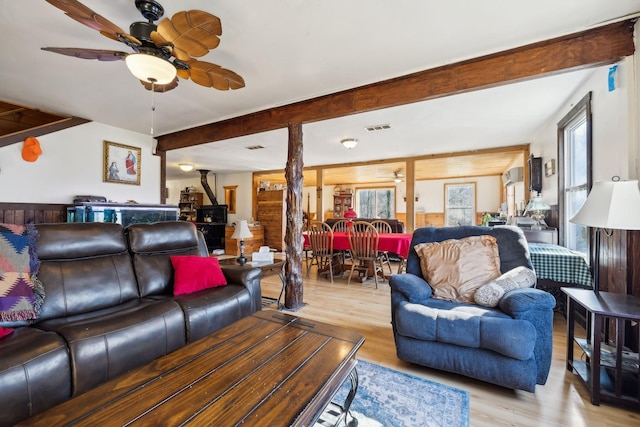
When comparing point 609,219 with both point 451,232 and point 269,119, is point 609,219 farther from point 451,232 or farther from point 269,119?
point 269,119

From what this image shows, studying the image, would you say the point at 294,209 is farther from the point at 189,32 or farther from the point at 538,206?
the point at 538,206

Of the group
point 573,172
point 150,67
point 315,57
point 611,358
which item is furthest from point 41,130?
point 573,172

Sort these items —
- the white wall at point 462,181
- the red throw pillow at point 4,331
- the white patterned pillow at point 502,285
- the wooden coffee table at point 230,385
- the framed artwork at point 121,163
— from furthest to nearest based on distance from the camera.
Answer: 1. the white wall at point 462,181
2. the framed artwork at point 121,163
3. the white patterned pillow at point 502,285
4. the red throw pillow at point 4,331
5. the wooden coffee table at point 230,385

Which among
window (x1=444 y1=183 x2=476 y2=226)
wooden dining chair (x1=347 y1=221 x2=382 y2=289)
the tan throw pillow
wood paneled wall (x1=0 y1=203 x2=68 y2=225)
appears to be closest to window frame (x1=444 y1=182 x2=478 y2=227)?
window (x1=444 y1=183 x2=476 y2=226)

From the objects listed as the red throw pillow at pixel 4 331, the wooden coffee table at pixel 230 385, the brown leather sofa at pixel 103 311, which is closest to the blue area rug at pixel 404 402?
the wooden coffee table at pixel 230 385

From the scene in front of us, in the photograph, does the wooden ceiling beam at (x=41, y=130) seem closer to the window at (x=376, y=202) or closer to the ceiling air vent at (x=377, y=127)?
the ceiling air vent at (x=377, y=127)

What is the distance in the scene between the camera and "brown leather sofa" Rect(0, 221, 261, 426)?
122 centimetres

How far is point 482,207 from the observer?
859 cm

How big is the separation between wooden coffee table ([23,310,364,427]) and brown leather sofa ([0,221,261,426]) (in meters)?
0.51

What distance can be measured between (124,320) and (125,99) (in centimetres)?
297

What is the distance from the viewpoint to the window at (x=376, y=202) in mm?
10117

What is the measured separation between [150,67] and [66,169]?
3.35m

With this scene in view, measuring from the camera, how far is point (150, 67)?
179 centimetres

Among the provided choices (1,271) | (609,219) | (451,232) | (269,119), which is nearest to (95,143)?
(269,119)
